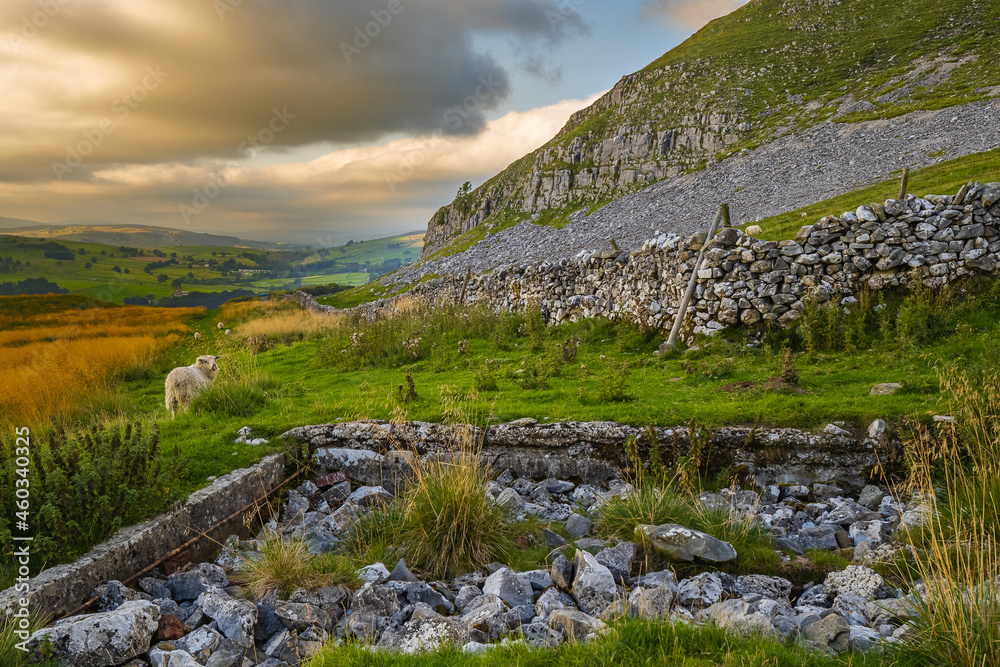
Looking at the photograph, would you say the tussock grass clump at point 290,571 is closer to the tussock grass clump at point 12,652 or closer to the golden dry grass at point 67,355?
the tussock grass clump at point 12,652

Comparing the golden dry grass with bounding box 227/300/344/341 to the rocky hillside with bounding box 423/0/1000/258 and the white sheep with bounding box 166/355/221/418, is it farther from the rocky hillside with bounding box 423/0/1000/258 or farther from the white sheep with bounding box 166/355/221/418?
the rocky hillside with bounding box 423/0/1000/258

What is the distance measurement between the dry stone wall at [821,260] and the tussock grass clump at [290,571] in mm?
10015

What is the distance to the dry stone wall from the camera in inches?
411

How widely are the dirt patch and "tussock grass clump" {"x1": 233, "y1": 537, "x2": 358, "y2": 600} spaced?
6.89m

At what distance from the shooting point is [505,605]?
4277 mm

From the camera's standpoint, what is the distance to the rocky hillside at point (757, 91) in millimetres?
39344

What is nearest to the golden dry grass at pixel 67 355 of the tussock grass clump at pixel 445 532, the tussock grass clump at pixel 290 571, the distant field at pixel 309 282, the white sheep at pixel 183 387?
the white sheep at pixel 183 387

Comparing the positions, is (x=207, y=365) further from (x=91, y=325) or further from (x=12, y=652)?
(x=91, y=325)

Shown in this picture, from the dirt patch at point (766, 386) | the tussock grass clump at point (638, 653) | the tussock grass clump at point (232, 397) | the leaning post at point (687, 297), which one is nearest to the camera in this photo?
the tussock grass clump at point (638, 653)

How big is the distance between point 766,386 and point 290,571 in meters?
7.76

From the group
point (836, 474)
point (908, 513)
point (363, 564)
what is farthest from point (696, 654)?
point (836, 474)

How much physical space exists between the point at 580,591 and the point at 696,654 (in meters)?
1.40

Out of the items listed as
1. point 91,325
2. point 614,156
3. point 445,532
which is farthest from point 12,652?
point 614,156

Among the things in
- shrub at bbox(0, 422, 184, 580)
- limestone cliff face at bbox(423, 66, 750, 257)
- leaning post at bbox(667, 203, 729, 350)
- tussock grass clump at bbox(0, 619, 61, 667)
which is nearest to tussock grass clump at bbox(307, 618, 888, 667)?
tussock grass clump at bbox(0, 619, 61, 667)
